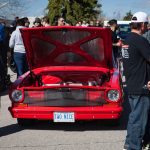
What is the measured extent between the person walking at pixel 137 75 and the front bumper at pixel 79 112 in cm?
138

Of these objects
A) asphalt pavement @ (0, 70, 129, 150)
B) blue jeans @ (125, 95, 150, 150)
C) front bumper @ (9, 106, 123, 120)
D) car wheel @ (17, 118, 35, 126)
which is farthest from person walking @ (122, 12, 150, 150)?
car wheel @ (17, 118, 35, 126)

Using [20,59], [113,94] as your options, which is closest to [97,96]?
[113,94]

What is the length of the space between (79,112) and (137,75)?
1.85 m

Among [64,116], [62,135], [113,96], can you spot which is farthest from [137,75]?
[62,135]

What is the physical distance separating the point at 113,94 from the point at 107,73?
3.05ft

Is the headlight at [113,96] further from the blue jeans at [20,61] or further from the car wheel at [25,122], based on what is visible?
the blue jeans at [20,61]

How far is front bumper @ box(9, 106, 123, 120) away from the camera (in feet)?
22.8

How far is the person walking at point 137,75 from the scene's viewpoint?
17.3 ft

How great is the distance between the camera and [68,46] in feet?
25.9

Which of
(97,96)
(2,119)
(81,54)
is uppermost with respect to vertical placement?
(81,54)

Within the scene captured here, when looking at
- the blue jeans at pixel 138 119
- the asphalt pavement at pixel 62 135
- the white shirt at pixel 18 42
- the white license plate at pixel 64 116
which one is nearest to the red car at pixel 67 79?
the white license plate at pixel 64 116

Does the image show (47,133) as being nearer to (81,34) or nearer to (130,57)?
(81,34)

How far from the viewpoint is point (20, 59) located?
11055mm

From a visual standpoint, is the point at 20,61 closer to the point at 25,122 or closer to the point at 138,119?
the point at 25,122
